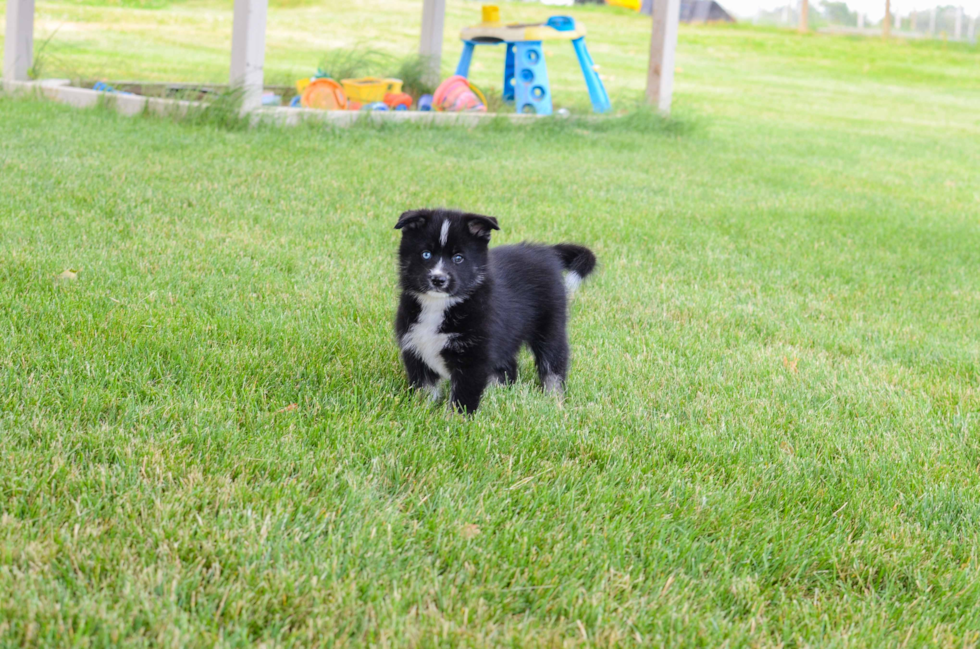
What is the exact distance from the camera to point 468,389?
334cm

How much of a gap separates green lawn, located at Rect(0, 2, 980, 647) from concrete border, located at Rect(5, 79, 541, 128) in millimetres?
1763

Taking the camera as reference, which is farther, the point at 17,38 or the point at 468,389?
the point at 17,38

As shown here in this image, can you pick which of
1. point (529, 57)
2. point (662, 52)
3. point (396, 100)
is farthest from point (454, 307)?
point (662, 52)

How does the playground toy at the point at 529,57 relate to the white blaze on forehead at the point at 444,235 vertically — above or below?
above

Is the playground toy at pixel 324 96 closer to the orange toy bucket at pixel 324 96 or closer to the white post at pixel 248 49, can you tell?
the orange toy bucket at pixel 324 96

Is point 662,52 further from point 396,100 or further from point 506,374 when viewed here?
point 506,374

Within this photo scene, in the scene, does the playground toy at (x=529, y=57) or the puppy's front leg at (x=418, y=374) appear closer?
the puppy's front leg at (x=418, y=374)

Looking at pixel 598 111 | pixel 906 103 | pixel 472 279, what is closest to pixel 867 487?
pixel 472 279

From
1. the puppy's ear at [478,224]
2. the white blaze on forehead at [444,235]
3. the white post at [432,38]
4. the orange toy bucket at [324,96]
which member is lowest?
the white blaze on forehead at [444,235]

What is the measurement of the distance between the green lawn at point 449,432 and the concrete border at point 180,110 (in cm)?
176

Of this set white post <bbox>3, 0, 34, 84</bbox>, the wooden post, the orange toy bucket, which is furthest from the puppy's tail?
the wooden post

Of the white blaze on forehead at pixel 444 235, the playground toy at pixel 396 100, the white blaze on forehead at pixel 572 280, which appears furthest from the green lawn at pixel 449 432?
the playground toy at pixel 396 100

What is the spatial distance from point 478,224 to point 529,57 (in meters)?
9.96

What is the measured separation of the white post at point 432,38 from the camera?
13.6 metres
